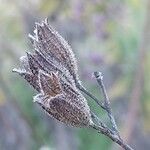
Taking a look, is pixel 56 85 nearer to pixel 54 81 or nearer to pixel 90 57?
pixel 54 81

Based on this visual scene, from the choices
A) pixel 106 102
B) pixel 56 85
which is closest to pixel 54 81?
pixel 56 85

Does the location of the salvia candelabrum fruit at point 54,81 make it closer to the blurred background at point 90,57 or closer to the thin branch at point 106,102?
the thin branch at point 106,102

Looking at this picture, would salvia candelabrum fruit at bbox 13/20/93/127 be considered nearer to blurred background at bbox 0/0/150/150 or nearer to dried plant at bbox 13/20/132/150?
dried plant at bbox 13/20/132/150

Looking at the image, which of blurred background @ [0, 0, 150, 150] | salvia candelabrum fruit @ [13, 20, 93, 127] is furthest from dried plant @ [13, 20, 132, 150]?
blurred background @ [0, 0, 150, 150]

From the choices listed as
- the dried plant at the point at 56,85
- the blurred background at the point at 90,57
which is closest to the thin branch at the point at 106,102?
the dried plant at the point at 56,85

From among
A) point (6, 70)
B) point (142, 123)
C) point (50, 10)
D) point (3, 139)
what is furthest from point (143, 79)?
point (6, 70)
